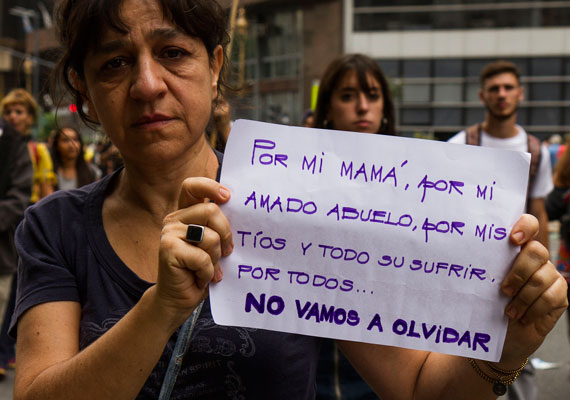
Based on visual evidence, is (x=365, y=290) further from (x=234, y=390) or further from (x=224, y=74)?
(x=224, y=74)

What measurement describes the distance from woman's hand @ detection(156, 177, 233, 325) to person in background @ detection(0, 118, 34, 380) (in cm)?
357

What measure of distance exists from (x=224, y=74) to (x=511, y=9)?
3658 cm

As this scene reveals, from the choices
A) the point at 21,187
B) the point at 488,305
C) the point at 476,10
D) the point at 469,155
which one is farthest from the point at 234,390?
the point at 476,10

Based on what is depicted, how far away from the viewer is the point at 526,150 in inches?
169

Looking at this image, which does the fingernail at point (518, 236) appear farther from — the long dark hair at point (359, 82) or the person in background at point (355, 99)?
the long dark hair at point (359, 82)

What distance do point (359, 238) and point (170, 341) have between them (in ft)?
1.47

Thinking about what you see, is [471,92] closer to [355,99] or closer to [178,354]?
[355,99]

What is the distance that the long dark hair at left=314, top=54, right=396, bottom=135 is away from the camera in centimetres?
341

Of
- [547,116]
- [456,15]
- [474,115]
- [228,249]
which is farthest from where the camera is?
[456,15]

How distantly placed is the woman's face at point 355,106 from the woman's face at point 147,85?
1.99 m

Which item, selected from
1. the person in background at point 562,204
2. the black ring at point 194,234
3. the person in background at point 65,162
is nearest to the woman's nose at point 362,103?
the person in background at point 562,204

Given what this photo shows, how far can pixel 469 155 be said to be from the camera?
120 cm

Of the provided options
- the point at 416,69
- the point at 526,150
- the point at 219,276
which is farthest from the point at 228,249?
the point at 416,69

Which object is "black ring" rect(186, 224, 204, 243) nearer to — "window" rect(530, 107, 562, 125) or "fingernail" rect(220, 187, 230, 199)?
"fingernail" rect(220, 187, 230, 199)
